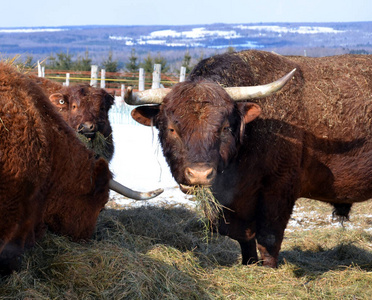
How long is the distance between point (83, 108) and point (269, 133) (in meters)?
4.15

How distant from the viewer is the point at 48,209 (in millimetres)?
4141

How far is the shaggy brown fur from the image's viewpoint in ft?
11.3

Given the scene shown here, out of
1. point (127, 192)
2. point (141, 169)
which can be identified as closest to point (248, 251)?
point (127, 192)

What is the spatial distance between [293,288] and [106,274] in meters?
1.79

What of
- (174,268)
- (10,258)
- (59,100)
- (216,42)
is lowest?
(216,42)

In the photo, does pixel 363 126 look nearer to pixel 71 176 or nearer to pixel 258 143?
pixel 258 143

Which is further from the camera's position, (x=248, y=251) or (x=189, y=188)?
(x=248, y=251)

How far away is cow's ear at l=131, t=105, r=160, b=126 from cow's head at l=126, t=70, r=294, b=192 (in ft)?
0.09

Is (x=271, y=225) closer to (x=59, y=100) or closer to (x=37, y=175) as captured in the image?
(x=37, y=175)

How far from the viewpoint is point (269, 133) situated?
4824 mm

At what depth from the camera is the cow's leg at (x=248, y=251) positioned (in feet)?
18.1

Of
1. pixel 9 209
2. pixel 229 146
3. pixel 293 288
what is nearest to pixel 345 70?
pixel 229 146

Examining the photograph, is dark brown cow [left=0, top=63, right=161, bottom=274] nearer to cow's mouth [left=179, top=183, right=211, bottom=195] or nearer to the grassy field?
the grassy field

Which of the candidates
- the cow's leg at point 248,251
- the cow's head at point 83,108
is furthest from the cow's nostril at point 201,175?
the cow's head at point 83,108
